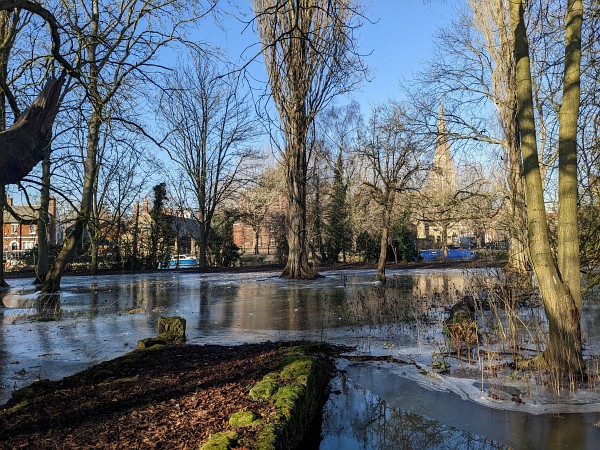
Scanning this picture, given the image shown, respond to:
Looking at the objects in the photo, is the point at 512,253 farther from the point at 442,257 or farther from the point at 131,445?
the point at 442,257

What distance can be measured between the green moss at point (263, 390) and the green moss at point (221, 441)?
98cm

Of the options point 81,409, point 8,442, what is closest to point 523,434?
point 81,409

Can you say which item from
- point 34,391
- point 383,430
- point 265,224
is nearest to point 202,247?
point 265,224

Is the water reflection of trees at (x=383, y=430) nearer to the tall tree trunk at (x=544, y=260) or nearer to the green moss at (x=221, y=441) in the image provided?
the green moss at (x=221, y=441)

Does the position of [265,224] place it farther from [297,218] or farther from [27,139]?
[27,139]

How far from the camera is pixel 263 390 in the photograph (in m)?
4.70

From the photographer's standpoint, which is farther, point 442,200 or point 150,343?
point 442,200

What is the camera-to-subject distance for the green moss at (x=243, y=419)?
3893mm

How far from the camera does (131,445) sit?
3572mm

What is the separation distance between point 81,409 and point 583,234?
27.8ft

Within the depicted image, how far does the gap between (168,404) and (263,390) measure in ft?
2.78

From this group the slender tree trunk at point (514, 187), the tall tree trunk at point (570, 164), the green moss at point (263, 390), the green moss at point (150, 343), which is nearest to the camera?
the green moss at point (263, 390)

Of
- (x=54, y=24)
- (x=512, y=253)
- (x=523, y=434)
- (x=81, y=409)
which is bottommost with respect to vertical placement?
(x=523, y=434)

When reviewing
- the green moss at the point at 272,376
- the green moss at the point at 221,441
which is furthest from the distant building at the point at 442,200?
the green moss at the point at 221,441
